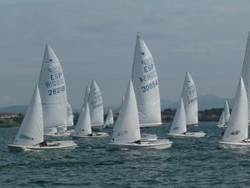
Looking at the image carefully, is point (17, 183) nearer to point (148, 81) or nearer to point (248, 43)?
point (148, 81)

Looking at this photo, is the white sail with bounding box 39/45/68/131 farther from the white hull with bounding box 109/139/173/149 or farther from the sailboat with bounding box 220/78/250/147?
the sailboat with bounding box 220/78/250/147

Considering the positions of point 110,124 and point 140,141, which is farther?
point 110,124

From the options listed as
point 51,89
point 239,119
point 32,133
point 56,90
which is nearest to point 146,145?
point 32,133

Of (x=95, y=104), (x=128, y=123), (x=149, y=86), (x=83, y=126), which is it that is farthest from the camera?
(x=95, y=104)

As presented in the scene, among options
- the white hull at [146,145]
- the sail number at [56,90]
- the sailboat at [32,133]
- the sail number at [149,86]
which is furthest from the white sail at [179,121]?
the sailboat at [32,133]

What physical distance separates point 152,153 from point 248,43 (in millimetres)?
16792

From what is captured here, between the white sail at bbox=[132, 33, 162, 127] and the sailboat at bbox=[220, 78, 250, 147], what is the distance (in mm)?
5481

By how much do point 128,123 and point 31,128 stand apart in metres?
6.63

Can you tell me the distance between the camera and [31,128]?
50.8 m

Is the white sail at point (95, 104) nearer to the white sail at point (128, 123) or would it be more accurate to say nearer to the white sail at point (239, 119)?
the white sail at point (239, 119)

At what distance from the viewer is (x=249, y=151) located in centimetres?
5275

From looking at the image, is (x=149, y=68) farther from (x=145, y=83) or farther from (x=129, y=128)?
(x=129, y=128)

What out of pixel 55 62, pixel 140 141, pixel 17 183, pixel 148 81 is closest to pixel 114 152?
pixel 140 141

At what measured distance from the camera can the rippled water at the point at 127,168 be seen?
35438 mm
